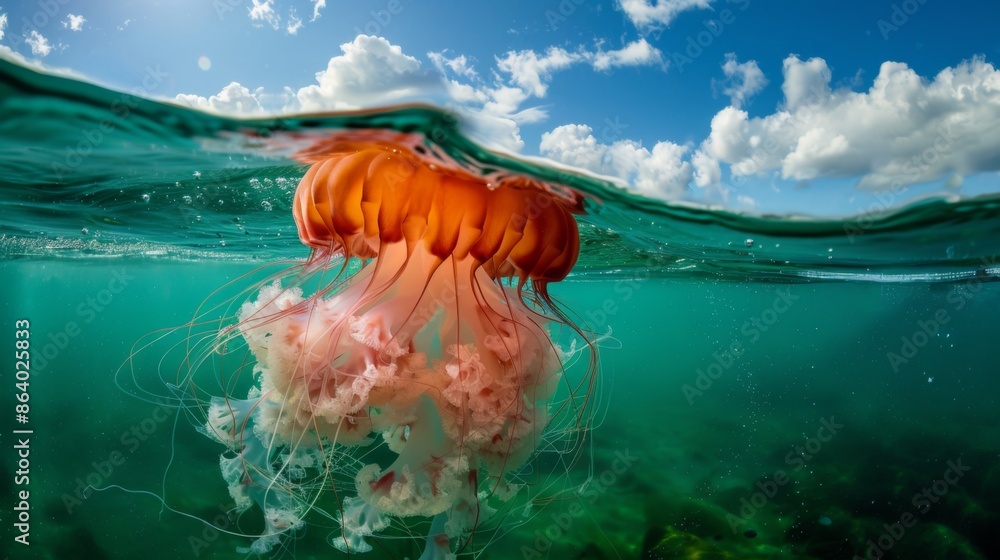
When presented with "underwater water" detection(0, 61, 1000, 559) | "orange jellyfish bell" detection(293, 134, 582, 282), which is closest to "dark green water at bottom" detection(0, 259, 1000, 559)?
"underwater water" detection(0, 61, 1000, 559)

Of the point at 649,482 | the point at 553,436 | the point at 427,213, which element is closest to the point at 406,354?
the point at 427,213

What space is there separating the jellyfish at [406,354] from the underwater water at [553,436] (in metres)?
0.47

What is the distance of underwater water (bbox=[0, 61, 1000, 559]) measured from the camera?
12.8 ft

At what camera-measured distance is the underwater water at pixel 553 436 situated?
392cm

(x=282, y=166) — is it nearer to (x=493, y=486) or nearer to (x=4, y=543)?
(x=493, y=486)

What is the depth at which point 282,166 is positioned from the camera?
4.59 metres

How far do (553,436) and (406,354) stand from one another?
145 centimetres

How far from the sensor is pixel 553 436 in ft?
10.8

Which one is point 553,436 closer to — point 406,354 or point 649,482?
point 406,354

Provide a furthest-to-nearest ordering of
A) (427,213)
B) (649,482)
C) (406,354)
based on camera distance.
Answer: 1. (649,482)
2. (427,213)
3. (406,354)

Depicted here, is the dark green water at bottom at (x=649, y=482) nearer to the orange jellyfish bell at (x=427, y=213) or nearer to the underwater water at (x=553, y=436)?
the underwater water at (x=553, y=436)

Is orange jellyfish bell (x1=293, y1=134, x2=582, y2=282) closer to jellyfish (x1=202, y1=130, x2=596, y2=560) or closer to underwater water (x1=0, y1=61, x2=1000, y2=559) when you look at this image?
jellyfish (x1=202, y1=130, x2=596, y2=560)

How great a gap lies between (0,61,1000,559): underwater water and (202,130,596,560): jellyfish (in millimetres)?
471

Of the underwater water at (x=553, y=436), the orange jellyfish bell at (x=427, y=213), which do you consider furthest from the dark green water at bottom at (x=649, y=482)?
the orange jellyfish bell at (x=427, y=213)
